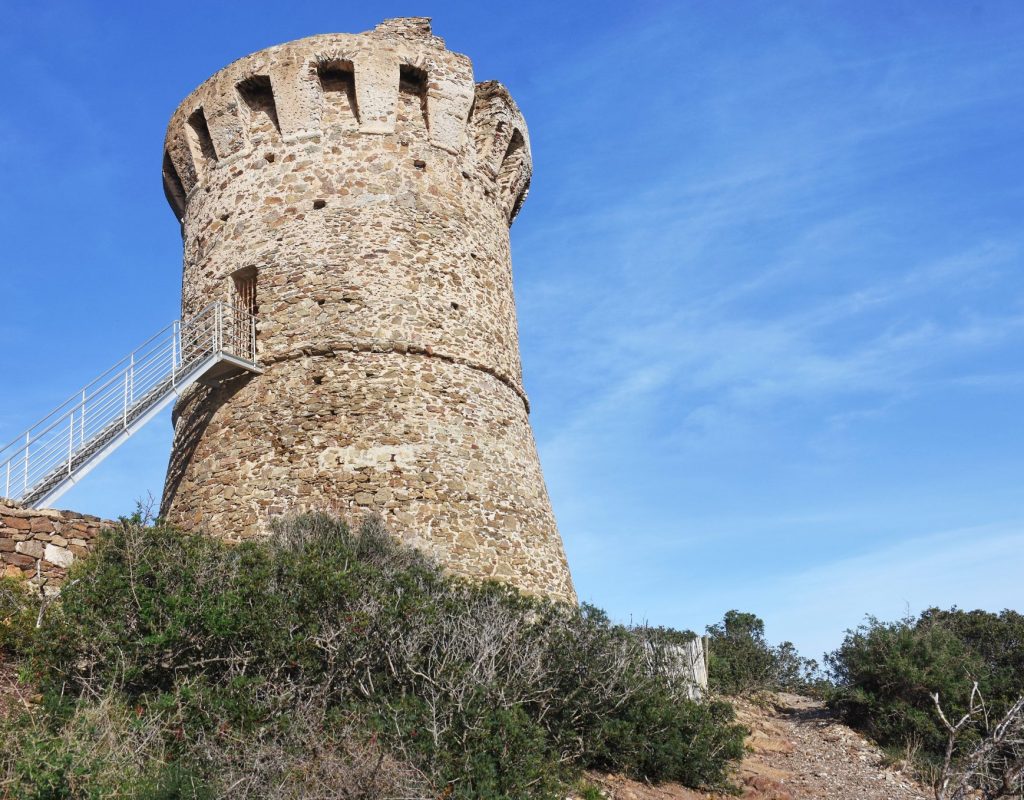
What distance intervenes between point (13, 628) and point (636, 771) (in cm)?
555

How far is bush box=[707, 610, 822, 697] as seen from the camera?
16.0 meters

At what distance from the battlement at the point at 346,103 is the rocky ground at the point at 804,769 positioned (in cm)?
865

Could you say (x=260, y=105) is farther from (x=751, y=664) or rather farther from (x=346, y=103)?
(x=751, y=664)

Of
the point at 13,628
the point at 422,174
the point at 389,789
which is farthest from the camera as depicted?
the point at 422,174

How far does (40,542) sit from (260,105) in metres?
7.48

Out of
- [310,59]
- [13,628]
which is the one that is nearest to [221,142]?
[310,59]

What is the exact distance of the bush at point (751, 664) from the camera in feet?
52.5

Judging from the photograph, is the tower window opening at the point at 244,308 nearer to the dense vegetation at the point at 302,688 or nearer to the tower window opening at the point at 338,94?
the tower window opening at the point at 338,94

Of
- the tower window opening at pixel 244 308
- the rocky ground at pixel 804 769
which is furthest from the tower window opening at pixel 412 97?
the rocky ground at pixel 804 769

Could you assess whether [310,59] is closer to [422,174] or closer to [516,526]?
[422,174]

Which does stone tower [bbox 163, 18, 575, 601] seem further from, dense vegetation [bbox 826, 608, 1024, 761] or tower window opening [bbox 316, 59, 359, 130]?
dense vegetation [bbox 826, 608, 1024, 761]

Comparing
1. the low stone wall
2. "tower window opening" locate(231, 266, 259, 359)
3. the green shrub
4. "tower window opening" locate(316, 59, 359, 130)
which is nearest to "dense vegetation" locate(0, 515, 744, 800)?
the green shrub

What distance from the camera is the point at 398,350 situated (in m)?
12.7

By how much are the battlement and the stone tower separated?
0.03 m
